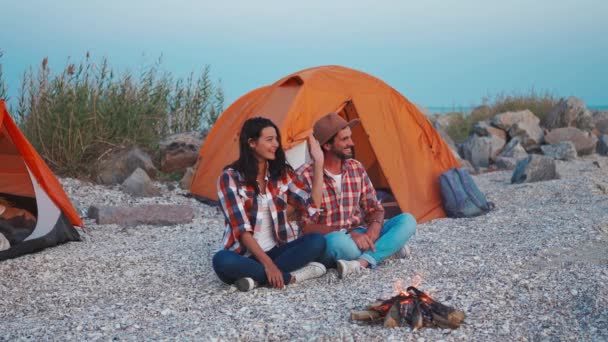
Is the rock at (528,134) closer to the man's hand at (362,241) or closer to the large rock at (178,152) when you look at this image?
the large rock at (178,152)

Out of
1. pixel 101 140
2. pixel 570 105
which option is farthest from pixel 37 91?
pixel 570 105

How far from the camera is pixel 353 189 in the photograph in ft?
18.3

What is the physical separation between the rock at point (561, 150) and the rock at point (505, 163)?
98 centimetres

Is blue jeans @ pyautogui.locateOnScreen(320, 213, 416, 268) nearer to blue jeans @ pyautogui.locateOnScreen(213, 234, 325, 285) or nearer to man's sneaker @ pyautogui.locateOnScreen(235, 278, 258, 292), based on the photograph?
blue jeans @ pyautogui.locateOnScreen(213, 234, 325, 285)

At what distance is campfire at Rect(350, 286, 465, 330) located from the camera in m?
4.07

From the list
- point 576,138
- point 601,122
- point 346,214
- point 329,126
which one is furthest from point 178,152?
point 601,122

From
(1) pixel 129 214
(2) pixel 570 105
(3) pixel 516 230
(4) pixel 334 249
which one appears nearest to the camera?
(4) pixel 334 249

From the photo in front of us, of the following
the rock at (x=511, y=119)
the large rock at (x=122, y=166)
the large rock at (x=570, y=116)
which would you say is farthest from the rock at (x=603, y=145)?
the large rock at (x=122, y=166)

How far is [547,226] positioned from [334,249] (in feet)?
8.81

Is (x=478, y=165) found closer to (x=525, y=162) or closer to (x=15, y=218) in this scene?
(x=525, y=162)

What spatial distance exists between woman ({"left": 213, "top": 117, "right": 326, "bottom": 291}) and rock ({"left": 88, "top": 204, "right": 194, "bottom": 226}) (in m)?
3.16

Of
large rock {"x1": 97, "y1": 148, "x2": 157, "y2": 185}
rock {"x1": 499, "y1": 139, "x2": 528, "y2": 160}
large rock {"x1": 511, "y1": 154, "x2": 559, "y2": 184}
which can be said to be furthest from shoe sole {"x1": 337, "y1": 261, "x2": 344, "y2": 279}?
rock {"x1": 499, "y1": 139, "x2": 528, "y2": 160}

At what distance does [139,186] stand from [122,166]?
95 centimetres

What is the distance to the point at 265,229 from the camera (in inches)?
206
